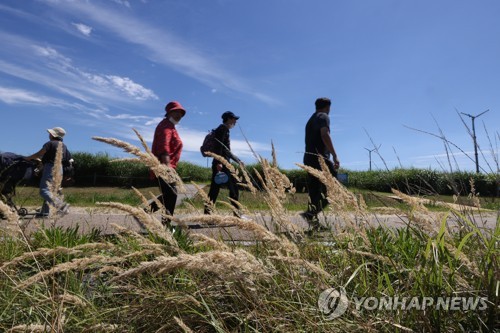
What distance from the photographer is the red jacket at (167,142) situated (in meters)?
4.94

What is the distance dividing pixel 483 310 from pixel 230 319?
3.27 ft

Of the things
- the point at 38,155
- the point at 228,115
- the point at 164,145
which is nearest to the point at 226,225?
the point at 164,145

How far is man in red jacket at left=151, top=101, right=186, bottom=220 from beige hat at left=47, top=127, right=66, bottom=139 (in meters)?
2.84

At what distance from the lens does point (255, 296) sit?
59.5 inches

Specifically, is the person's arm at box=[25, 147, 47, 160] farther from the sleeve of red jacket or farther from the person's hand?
the person's hand

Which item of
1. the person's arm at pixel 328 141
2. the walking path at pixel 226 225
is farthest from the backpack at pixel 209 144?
the person's arm at pixel 328 141

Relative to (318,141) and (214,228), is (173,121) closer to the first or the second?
(214,228)

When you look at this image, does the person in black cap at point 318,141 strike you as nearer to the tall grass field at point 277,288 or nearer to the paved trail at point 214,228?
the paved trail at point 214,228

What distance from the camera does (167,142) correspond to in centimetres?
496

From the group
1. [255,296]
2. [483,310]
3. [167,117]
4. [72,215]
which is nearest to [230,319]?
[255,296]

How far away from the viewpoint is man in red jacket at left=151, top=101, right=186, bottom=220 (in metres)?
4.84

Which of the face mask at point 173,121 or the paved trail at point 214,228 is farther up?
the face mask at point 173,121

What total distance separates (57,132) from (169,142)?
3.14 metres

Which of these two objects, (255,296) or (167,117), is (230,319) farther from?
(167,117)
